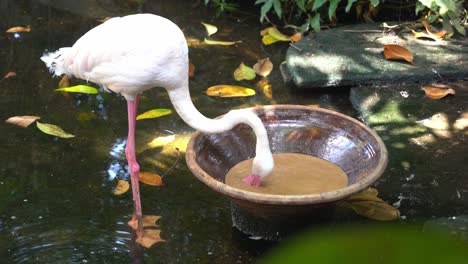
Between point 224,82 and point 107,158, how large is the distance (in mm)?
1389

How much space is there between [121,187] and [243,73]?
1752 millimetres

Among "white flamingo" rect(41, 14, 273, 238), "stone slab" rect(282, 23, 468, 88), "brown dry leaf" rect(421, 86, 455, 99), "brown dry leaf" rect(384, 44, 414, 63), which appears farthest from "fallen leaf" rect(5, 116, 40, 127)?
"brown dry leaf" rect(421, 86, 455, 99)

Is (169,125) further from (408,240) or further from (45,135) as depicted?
(408,240)

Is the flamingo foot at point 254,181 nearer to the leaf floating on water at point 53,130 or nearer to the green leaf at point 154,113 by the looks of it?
the green leaf at point 154,113

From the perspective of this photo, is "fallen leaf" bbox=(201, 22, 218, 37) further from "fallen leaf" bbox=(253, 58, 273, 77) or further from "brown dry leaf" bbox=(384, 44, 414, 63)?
"brown dry leaf" bbox=(384, 44, 414, 63)

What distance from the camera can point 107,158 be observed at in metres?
4.04

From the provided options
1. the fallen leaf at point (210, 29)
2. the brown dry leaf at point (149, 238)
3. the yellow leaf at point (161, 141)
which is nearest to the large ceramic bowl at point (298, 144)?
the brown dry leaf at point (149, 238)

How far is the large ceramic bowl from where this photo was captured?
325cm

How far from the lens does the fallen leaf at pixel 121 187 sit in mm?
3725

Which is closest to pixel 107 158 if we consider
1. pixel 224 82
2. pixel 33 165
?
pixel 33 165

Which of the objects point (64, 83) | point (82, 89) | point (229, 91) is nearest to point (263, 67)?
point (229, 91)

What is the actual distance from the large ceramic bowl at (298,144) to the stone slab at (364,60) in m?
1.13

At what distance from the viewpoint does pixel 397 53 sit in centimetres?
488

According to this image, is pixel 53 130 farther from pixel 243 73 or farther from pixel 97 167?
pixel 243 73
